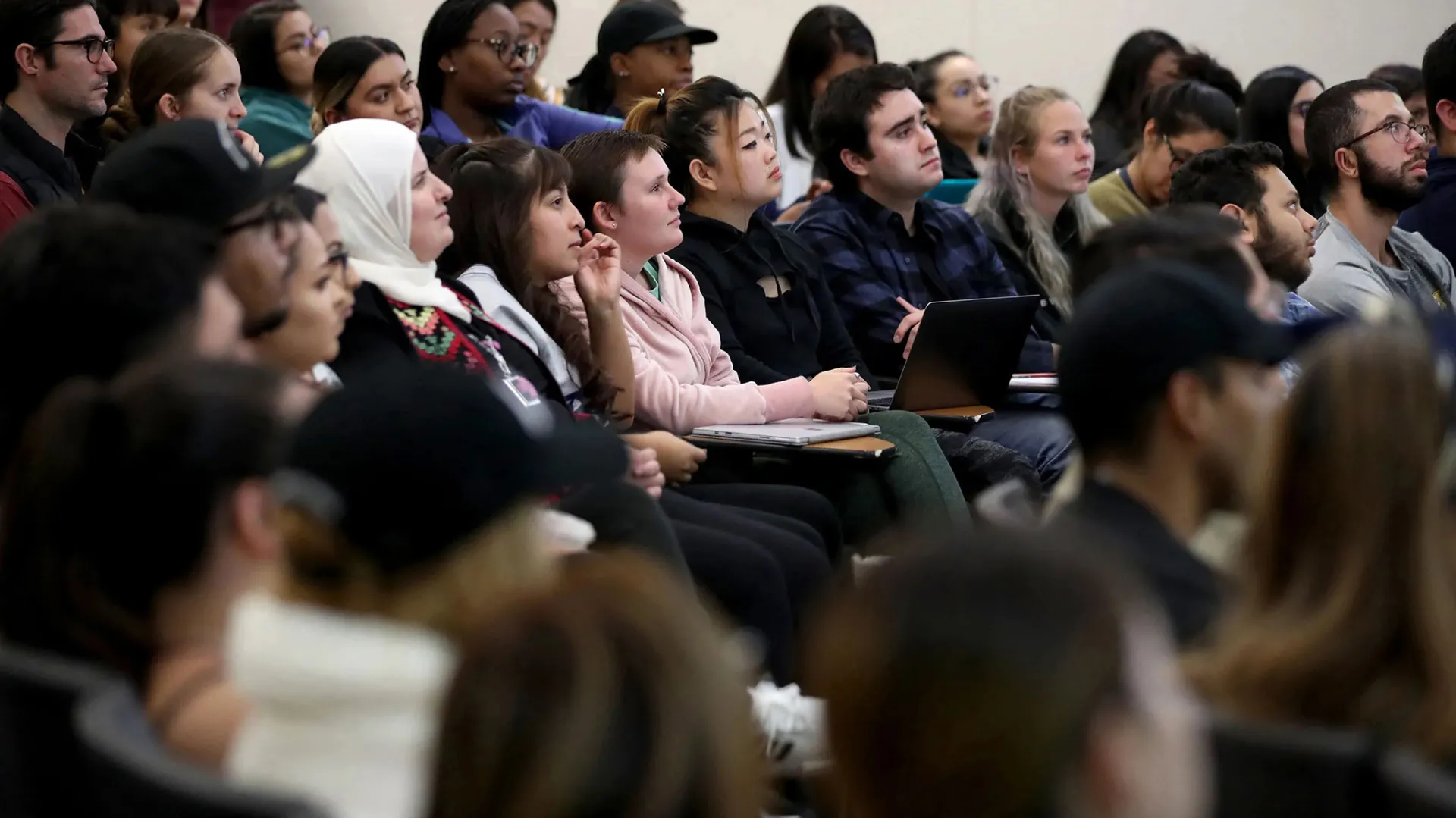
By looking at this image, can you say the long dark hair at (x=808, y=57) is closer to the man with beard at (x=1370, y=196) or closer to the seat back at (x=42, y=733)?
the man with beard at (x=1370, y=196)

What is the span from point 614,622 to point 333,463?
1.30 ft

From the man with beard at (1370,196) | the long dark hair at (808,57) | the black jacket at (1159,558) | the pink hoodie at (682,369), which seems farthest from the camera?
the long dark hair at (808,57)

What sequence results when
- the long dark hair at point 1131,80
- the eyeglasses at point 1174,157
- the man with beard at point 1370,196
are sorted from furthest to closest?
the long dark hair at point 1131,80 < the eyeglasses at point 1174,157 < the man with beard at point 1370,196

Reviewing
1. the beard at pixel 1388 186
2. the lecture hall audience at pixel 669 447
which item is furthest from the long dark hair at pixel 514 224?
the beard at pixel 1388 186

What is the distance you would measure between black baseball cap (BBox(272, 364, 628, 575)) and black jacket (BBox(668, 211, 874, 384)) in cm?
217

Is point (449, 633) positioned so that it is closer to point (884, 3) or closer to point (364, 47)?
point (364, 47)

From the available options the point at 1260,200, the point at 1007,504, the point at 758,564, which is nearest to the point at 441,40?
the point at 1260,200

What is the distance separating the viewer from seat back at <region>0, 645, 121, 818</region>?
4.09 ft

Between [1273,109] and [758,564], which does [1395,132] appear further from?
[758,564]

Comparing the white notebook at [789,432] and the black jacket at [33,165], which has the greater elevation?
the black jacket at [33,165]

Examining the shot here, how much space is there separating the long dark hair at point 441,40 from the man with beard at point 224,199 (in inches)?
77.9

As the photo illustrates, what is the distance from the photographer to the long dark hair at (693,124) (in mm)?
3613

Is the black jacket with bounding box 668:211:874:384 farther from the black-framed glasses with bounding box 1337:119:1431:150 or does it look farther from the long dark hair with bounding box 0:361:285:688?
the long dark hair with bounding box 0:361:285:688

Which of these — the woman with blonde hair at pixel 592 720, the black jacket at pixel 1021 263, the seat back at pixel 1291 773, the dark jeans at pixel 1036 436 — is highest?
the woman with blonde hair at pixel 592 720
